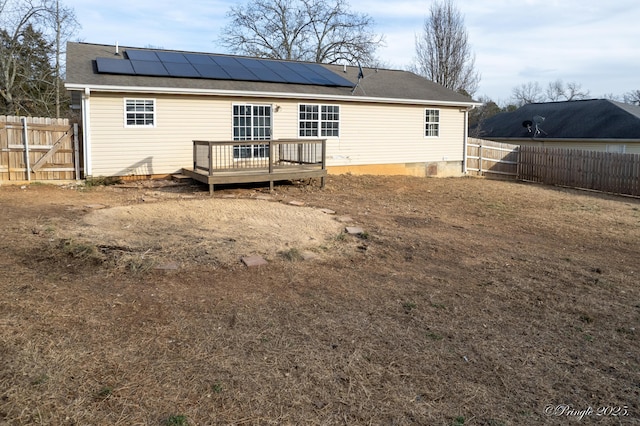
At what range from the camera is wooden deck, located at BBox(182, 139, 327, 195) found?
11.3 m

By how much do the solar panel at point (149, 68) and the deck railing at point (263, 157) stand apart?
255 centimetres

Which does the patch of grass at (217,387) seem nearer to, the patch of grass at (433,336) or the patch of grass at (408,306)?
the patch of grass at (433,336)

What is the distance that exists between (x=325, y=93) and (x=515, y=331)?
12139 millimetres

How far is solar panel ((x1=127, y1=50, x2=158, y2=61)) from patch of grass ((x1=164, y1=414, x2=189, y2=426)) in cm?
1335

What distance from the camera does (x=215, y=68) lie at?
1489cm

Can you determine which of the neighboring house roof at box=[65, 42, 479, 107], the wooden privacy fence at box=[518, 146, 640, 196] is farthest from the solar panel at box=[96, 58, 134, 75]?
the wooden privacy fence at box=[518, 146, 640, 196]

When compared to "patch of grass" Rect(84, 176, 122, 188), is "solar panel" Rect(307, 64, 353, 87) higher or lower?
higher

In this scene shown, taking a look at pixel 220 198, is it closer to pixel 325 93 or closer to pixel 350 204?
pixel 350 204

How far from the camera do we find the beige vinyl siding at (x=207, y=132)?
40.6ft

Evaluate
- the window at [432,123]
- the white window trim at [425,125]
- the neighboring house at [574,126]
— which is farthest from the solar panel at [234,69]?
the neighboring house at [574,126]

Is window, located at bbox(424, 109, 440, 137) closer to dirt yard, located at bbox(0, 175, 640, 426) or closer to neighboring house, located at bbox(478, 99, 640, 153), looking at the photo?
dirt yard, located at bbox(0, 175, 640, 426)

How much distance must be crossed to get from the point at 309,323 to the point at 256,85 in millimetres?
11422

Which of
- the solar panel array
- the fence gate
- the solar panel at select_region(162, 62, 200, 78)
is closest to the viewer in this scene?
the solar panel array

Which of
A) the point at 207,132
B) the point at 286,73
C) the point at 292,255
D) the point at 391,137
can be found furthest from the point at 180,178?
the point at 292,255
